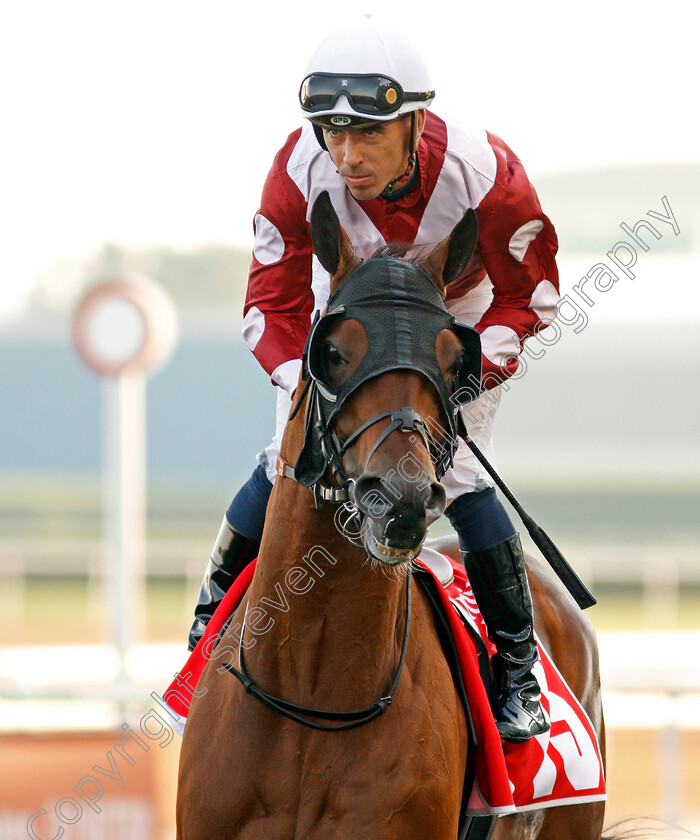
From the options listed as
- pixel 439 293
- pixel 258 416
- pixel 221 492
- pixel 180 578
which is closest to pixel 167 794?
pixel 439 293

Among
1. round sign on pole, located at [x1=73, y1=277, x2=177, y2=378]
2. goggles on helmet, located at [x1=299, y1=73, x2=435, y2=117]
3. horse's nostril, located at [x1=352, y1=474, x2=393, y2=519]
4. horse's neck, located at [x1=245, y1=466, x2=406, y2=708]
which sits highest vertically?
round sign on pole, located at [x1=73, y1=277, x2=177, y2=378]

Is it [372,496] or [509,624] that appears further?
[509,624]

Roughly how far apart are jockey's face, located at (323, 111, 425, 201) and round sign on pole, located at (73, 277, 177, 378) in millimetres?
4465

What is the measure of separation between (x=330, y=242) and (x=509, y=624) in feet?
4.55

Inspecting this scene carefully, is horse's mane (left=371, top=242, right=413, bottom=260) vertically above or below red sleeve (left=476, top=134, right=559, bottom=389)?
below

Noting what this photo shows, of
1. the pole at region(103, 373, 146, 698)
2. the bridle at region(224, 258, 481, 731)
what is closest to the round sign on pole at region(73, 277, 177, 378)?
the pole at region(103, 373, 146, 698)

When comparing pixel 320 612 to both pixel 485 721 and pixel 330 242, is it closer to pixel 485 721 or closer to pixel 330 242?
pixel 485 721

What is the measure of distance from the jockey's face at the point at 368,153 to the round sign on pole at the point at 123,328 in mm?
4465

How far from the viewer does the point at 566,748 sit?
12.1 ft

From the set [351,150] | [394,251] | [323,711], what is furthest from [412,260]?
[323,711]

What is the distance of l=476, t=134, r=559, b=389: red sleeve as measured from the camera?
10.9ft

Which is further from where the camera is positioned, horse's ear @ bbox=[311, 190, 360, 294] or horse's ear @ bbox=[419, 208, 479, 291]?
horse's ear @ bbox=[419, 208, 479, 291]

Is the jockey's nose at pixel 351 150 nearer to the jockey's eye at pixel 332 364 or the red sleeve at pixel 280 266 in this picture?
the red sleeve at pixel 280 266

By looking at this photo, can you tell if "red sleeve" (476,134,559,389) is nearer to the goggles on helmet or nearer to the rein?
the goggles on helmet
